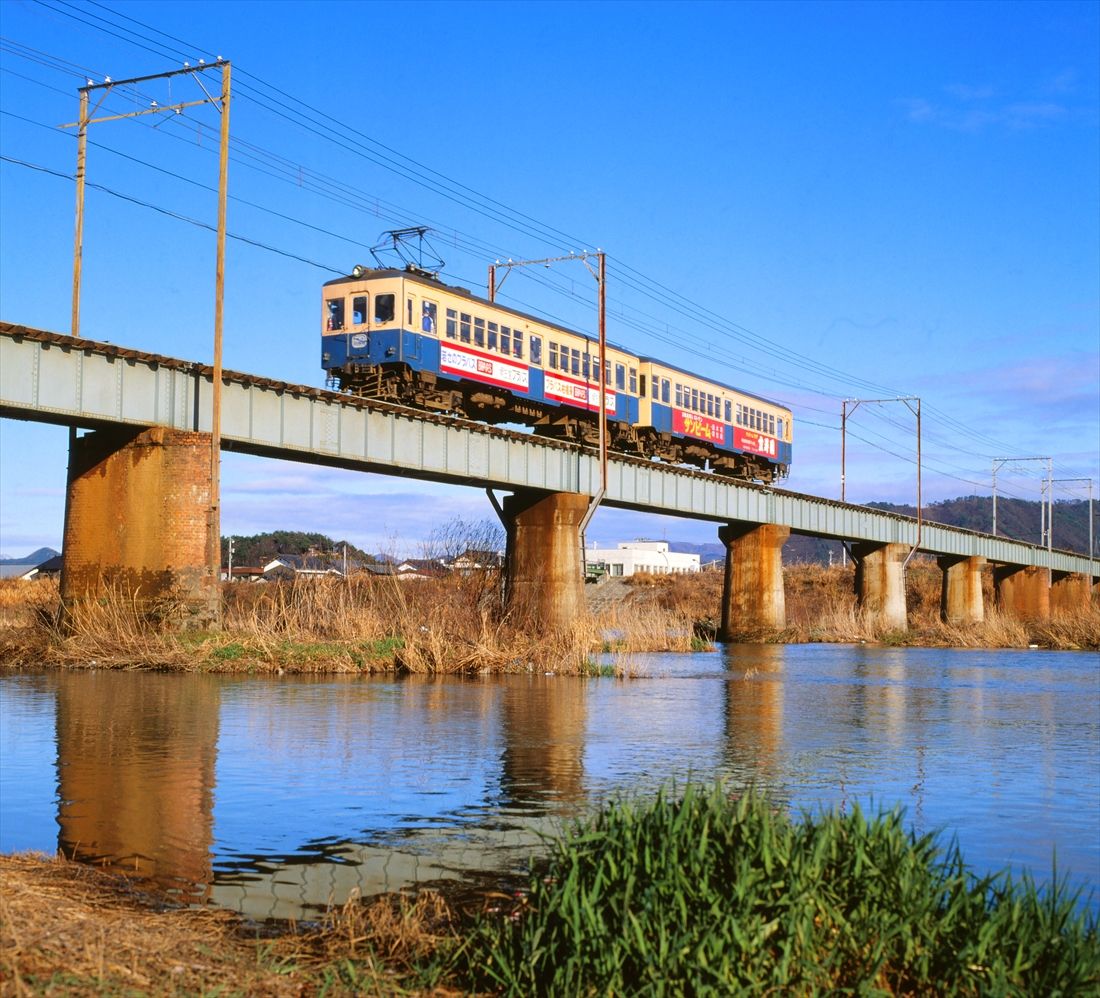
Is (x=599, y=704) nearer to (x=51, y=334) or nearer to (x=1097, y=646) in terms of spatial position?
(x=51, y=334)

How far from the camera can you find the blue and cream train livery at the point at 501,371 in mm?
35938

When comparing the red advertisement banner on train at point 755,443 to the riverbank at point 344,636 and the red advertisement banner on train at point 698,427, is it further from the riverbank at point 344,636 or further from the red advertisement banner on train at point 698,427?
the riverbank at point 344,636

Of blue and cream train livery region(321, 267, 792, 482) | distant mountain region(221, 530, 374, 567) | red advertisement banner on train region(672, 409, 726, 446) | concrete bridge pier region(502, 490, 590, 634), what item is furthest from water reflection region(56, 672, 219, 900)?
distant mountain region(221, 530, 374, 567)

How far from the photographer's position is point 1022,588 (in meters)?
91.7

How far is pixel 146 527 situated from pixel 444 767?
19.2 m

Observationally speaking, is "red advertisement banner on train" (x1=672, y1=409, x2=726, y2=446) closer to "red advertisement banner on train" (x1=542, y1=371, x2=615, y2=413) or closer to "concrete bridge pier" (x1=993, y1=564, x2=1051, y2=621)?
"red advertisement banner on train" (x1=542, y1=371, x2=615, y2=413)

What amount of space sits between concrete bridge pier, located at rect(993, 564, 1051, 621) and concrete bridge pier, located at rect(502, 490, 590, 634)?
189ft

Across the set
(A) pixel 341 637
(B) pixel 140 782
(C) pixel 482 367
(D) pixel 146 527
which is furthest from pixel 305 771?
(C) pixel 482 367

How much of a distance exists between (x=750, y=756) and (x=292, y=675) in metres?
14.4

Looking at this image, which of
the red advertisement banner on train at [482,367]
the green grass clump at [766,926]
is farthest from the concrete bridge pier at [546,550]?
the green grass clump at [766,926]

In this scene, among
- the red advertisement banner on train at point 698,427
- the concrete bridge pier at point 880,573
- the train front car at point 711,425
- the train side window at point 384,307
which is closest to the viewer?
the train side window at point 384,307

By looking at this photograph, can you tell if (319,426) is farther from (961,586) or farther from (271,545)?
(271,545)

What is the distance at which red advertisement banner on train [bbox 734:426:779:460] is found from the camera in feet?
185

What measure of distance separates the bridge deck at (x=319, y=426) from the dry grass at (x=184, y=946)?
2229 cm
